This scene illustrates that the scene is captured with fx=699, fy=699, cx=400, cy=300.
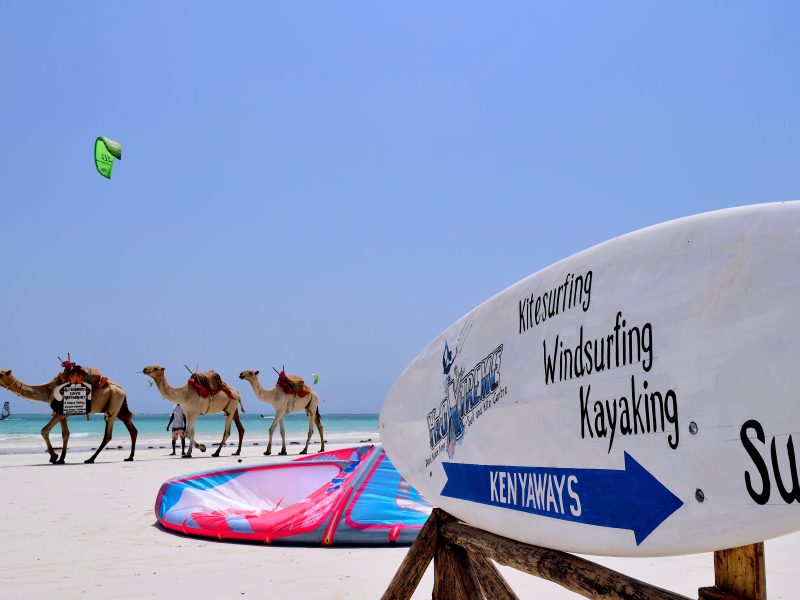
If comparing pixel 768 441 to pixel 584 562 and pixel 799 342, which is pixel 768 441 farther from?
pixel 584 562

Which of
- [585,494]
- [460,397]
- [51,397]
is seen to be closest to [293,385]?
[51,397]

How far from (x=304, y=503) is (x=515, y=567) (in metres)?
3.99

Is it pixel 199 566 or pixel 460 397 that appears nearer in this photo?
pixel 460 397

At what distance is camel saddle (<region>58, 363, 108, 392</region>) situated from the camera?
13352 mm

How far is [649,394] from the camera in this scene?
71.8 inches

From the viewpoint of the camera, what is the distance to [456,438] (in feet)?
9.47

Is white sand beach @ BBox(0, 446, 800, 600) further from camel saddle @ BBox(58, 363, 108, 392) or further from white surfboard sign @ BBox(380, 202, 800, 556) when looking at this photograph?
camel saddle @ BBox(58, 363, 108, 392)

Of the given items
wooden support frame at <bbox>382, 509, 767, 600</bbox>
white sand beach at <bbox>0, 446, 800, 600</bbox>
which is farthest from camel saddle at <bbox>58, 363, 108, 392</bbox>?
wooden support frame at <bbox>382, 509, 767, 600</bbox>

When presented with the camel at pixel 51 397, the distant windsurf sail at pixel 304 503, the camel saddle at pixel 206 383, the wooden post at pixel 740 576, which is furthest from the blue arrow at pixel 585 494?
the camel saddle at pixel 206 383

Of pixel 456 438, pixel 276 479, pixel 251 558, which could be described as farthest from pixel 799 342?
pixel 276 479

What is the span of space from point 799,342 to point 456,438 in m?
1.60

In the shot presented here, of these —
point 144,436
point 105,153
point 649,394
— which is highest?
point 105,153

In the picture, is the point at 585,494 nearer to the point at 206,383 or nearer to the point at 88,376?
the point at 88,376

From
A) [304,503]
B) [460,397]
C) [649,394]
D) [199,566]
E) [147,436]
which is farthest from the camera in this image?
[147,436]
